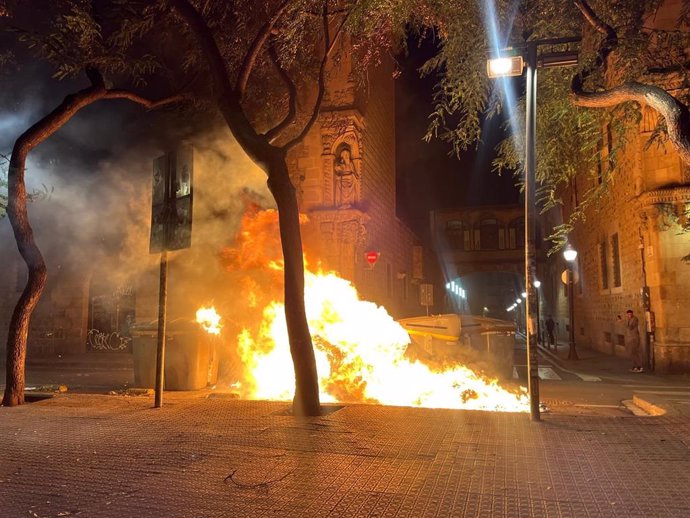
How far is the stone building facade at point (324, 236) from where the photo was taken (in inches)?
672

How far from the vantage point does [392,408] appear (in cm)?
699

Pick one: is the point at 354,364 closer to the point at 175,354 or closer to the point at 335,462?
the point at 175,354

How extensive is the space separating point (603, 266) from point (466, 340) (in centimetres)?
1130

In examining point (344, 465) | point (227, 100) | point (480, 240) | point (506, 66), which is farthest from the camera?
point (480, 240)

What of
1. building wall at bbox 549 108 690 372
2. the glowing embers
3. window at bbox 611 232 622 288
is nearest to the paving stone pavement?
the glowing embers

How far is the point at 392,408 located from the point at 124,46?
8141mm

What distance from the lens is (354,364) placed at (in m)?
9.66

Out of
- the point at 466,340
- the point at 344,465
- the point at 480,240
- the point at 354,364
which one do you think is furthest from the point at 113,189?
the point at 480,240

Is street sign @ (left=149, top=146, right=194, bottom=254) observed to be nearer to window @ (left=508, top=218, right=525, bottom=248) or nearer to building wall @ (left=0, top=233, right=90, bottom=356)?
building wall @ (left=0, top=233, right=90, bottom=356)

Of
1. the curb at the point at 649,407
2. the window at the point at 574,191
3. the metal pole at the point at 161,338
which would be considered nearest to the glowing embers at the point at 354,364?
the curb at the point at 649,407

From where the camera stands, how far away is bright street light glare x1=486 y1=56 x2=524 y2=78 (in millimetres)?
6496

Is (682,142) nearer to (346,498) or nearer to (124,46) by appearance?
(346,498)

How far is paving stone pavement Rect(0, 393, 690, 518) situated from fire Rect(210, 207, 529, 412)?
260cm

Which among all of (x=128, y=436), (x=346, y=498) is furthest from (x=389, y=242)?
(x=346, y=498)
